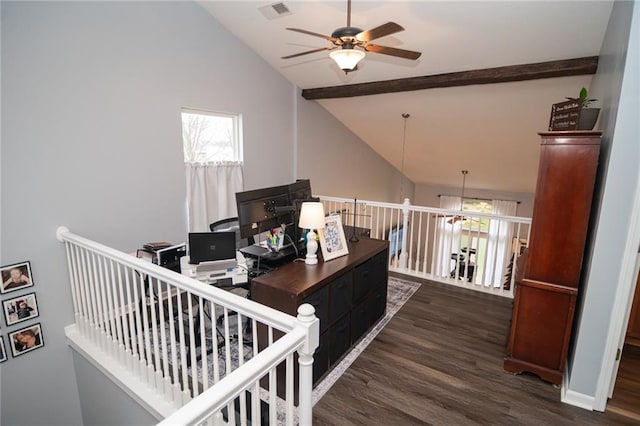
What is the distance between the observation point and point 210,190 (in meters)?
4.20

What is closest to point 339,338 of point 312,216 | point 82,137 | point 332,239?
point 332,239

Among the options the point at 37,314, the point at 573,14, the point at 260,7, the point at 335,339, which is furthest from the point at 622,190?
the point at 37,314

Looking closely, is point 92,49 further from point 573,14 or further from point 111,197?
point 573,14

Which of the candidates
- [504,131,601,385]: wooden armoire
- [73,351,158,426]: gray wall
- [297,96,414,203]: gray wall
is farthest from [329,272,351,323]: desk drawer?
[297,96,414,203]: gray wall

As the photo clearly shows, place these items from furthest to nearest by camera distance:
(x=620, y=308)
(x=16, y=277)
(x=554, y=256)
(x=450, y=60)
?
(x=450, y=60) → (x=16, y=277) → (x=554, y=256) → (x=620, y=308)

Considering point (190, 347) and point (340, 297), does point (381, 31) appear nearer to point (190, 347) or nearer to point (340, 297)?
point (340, 297)

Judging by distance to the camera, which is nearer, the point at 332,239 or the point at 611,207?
the point at 611,207

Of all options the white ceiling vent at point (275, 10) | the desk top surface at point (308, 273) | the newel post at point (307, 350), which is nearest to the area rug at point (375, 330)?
the desk top surface at point (308, 273)

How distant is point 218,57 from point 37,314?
330 centimetres

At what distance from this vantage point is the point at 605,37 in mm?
2969

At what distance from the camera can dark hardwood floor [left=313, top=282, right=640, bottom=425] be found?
2.14 meters

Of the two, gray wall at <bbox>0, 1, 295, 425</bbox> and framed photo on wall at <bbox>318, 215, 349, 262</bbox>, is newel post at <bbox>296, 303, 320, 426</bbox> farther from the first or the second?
gray wall at <bbox>0, 1, 295, 425</bbox>

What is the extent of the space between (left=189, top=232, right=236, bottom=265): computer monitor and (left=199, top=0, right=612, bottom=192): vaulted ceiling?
8.27 feet

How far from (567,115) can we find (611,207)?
29.6 inches
